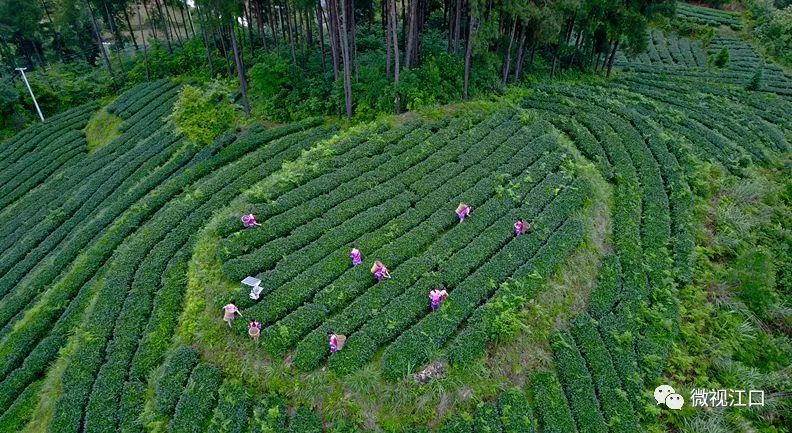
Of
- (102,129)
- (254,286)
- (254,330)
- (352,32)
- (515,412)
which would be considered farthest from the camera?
(102,129)

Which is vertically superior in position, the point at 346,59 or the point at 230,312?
the point at 346,59

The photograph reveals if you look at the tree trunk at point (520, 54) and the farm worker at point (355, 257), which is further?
the tree trunk at point (520, 54)

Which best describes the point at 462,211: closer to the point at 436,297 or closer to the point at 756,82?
the point at 436,297

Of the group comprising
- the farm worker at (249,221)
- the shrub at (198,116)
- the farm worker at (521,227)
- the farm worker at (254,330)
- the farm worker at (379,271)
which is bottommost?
the farm worker at (254,330)

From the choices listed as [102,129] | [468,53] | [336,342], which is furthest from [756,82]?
[102,129]

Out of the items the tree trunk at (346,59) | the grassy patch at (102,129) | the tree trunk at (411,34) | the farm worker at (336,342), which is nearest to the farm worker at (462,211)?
the farm worker at (336,342)

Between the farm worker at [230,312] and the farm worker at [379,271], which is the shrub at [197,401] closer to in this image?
the farm worker at [230,312]

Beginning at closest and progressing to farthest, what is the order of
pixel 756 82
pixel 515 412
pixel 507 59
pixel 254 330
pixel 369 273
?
1. pixel 515 412
2. pixel 254 330
3. pixel 369 273
4. pixel 507 59
5. pixel 756 82

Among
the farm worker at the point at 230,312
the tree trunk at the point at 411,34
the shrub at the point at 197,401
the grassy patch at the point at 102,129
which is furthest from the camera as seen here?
the grassy patch at the point at 102,129

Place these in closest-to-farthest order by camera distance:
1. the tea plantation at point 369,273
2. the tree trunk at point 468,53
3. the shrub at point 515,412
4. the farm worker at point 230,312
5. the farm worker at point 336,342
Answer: the shrub at point 515,412, the tea plantation at point 369,273, the farm worker at point 336,342, the farm worker at point 230,312, the tree trunk at point 468,53
